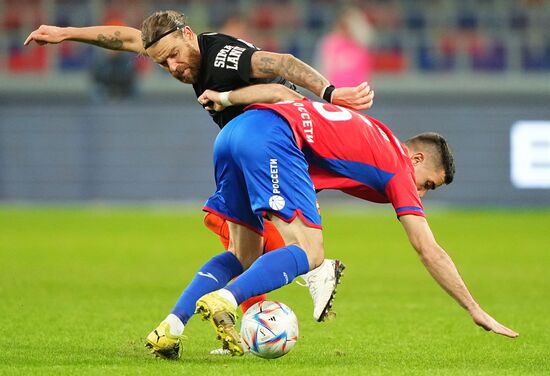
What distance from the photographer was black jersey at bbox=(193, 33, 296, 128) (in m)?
6.50

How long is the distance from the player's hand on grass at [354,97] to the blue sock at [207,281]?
1.11 m

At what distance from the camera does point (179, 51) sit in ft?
21.6

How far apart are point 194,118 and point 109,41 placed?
→ 15977 millimetres

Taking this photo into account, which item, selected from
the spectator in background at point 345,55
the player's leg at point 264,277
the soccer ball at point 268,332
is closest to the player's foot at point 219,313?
the player's leg at point 264,277

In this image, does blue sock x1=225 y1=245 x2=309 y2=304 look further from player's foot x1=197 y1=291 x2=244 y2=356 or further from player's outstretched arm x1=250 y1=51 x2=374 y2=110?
player's outstretched arm x1=250 y1=51 x2=374 y2=110

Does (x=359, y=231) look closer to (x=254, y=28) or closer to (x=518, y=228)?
(x=518, y=228)

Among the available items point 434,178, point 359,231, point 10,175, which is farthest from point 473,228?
point 434,178

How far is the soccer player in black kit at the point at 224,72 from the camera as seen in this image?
6258mm

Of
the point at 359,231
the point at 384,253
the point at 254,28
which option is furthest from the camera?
the point at 254,28

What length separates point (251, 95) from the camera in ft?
21.2

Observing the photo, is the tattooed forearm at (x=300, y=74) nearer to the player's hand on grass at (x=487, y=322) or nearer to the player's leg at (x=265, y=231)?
the player's leg at (x=265, y=231)

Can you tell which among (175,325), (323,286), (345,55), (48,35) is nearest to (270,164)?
(323,286)

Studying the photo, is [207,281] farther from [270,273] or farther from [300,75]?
[300,75]

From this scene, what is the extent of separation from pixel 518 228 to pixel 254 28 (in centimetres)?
894
